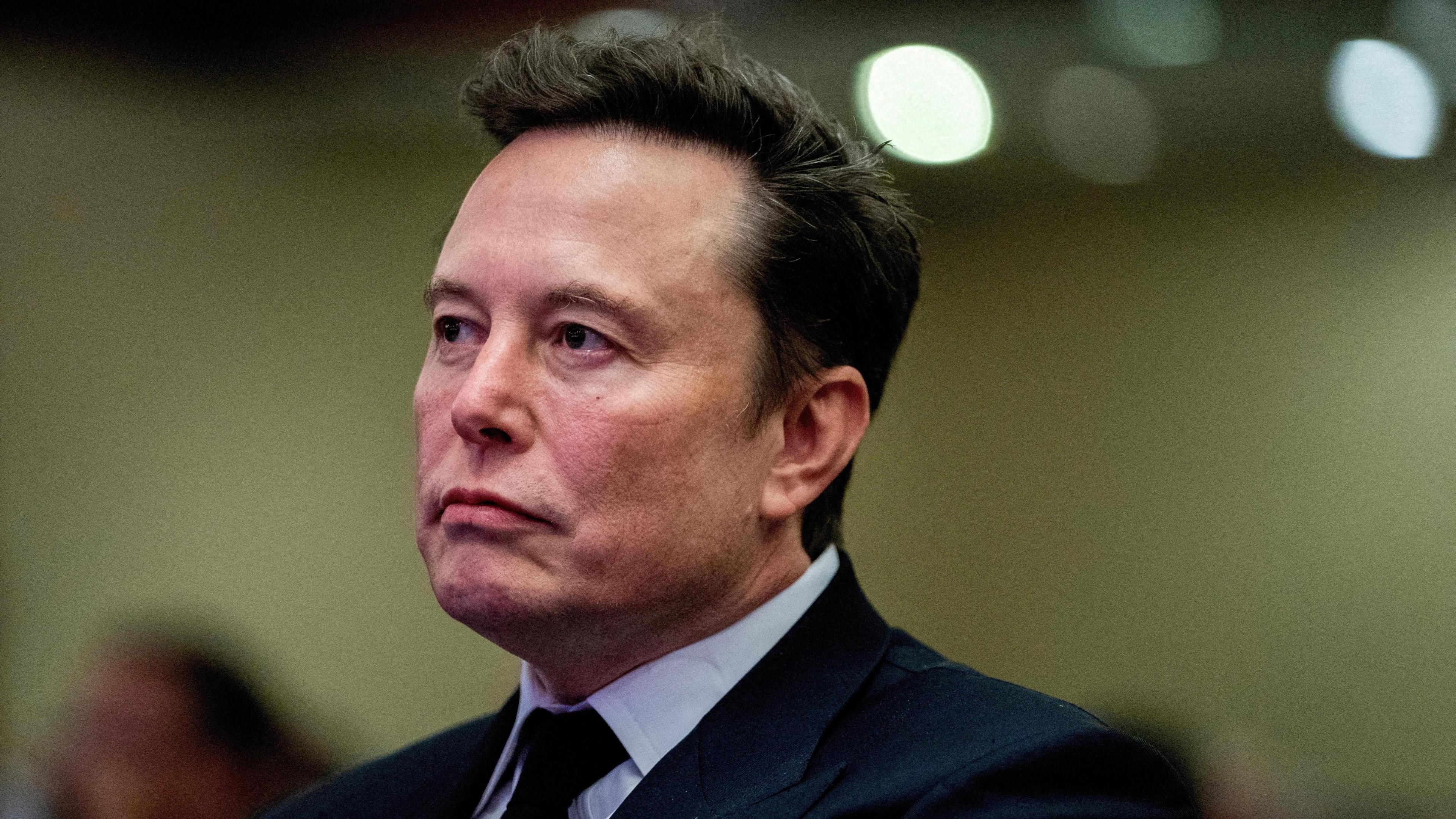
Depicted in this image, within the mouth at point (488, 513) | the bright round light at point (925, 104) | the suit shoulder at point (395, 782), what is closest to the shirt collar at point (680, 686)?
the mouth at point (488, 513)

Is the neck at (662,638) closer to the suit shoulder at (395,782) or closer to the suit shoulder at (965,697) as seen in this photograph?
the suit shoulder at (965,697)

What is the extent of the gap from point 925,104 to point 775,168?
1766 mm

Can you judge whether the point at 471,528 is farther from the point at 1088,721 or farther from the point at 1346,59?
the point at 1346,59

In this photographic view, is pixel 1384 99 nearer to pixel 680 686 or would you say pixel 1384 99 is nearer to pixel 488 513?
pixel 680 686

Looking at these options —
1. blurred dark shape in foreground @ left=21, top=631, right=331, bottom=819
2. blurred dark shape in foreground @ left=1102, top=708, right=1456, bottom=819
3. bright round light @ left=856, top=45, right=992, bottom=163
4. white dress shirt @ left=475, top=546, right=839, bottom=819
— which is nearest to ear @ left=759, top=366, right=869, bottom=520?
white dress shirt @ left=475, top=546, right=839, bottom=819

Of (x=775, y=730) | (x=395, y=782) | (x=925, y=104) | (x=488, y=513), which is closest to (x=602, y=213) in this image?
(x=488, y=513)

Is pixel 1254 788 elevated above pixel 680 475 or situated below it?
below

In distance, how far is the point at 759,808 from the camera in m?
1.21

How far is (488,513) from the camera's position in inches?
49.6

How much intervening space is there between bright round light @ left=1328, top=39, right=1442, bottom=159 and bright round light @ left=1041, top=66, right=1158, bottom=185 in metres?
0.41

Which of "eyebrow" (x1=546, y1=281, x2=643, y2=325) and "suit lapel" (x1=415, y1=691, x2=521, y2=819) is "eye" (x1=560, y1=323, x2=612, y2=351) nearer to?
"eyebrow" (x1=546, y1=281, x2=643, y2=325)

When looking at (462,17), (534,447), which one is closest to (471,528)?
(534,447)

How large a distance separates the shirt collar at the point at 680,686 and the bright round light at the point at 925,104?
74.0 inches

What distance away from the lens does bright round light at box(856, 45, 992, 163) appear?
2992 mm
